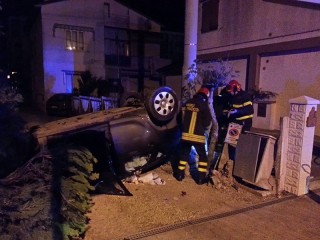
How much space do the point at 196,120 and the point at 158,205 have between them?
1.68m

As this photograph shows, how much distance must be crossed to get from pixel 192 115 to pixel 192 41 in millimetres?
2946

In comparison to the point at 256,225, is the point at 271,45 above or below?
above

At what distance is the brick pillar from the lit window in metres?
19.3

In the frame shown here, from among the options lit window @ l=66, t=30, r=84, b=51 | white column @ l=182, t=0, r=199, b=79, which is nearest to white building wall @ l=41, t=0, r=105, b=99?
lit window @ l=66, t=30, r=84, b=51

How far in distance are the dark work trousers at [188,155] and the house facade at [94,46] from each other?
55.5ft

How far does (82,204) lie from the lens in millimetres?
3580

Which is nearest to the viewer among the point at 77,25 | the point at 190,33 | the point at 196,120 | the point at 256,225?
the point at 256,225

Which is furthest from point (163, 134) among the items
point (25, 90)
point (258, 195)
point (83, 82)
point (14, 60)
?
point (14, 60)

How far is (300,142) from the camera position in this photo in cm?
488

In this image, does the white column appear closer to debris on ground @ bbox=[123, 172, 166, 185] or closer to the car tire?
the car tire

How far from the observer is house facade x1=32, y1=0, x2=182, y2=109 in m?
20.9

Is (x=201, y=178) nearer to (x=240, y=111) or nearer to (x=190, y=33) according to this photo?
(x=240, y=111)

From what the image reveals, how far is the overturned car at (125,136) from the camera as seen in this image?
16.2 ft

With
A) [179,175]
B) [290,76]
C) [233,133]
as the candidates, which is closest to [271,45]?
[290,76]
